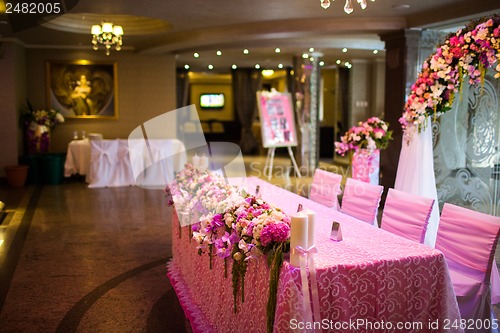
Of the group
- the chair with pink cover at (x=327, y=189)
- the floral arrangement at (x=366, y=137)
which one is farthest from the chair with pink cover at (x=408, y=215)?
the floral arrangement at (x=366, y=137)

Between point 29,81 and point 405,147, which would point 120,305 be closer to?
point 405,147

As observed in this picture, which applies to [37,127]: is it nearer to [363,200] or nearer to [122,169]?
[122,169]

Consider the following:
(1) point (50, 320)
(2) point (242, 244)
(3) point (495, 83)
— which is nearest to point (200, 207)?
(2) point (242, 244)

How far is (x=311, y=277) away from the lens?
2.43 meters

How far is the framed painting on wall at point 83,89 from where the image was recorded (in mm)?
11188

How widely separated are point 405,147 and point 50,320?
3.96 meters

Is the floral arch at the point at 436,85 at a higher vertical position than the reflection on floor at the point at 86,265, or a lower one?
higher

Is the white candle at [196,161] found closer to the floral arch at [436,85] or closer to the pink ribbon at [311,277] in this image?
the floral arch at [436,85]

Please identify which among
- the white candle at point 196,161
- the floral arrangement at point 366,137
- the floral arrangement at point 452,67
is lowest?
the white candle at point 196,161

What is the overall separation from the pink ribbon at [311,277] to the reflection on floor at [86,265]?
1448 millimetres

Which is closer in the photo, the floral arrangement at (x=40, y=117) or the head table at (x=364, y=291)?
the head table at (x=364, y=291)

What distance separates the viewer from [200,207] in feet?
11.7

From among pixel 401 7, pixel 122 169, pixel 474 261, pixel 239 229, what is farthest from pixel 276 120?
pixel 239 229

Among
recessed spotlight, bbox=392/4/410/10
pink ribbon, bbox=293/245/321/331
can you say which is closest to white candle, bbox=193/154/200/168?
pink ribbon, bbox=293/245/321/331
